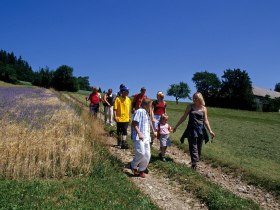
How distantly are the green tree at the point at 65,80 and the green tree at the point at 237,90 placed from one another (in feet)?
152

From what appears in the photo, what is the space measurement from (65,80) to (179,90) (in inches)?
2093

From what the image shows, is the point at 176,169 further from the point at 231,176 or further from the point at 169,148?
the point at 169,148

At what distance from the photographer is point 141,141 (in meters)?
10.8

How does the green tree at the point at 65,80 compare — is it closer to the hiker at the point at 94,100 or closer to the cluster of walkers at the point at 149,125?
the hiker at the point at 94,100

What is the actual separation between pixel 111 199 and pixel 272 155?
10.4 m

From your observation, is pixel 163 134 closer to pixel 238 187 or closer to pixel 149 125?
pixel 149 125

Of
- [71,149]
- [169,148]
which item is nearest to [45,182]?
[71,149]

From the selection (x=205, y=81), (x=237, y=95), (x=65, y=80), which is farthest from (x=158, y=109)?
(x=205, y=81)

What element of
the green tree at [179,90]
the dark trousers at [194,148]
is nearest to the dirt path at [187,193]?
the dark trousers at [194,148]

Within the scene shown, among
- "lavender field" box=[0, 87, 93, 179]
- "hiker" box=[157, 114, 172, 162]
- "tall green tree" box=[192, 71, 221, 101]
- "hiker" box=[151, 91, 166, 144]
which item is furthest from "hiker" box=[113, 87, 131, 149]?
"tall green tree" box=[192, 71, 221, 101]

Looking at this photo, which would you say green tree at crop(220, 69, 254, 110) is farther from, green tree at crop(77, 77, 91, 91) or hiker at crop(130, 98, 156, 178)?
hiker at crop(130, 98, 156, 178)

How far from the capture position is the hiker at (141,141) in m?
10.8

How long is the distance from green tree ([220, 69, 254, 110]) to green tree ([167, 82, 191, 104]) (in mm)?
37631

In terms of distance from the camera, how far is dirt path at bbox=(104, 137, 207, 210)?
8.87 metres
